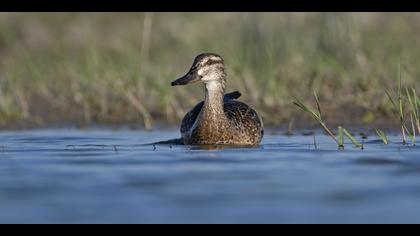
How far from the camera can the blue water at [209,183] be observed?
613 centimetres

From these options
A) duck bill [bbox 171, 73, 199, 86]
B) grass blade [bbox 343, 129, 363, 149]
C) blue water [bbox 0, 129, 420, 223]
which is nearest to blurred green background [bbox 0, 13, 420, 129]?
duck bill [bbox 171, 73, 199, 86]

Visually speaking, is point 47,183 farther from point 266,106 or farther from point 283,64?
point 283,64

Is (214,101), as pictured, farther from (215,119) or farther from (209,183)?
(209,183)

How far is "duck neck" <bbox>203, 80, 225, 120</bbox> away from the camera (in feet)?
33.7

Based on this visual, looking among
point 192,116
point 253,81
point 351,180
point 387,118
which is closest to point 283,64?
point 253,81

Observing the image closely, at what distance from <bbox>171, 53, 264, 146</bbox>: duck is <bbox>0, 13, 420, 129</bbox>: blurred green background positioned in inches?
62.9

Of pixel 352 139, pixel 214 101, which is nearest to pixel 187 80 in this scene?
pixel 214 101

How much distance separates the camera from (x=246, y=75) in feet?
41.6

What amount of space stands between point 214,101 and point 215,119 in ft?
0.83

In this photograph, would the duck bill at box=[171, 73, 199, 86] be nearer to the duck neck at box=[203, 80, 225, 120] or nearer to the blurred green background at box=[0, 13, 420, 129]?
the duck neck at box=[203, 80, 225, 120]

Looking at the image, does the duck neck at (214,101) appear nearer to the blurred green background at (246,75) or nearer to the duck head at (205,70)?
the duck head at (205,70)

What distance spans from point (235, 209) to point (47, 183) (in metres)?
1.78

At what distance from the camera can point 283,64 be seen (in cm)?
1353

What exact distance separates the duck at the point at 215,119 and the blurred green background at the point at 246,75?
160 cm
